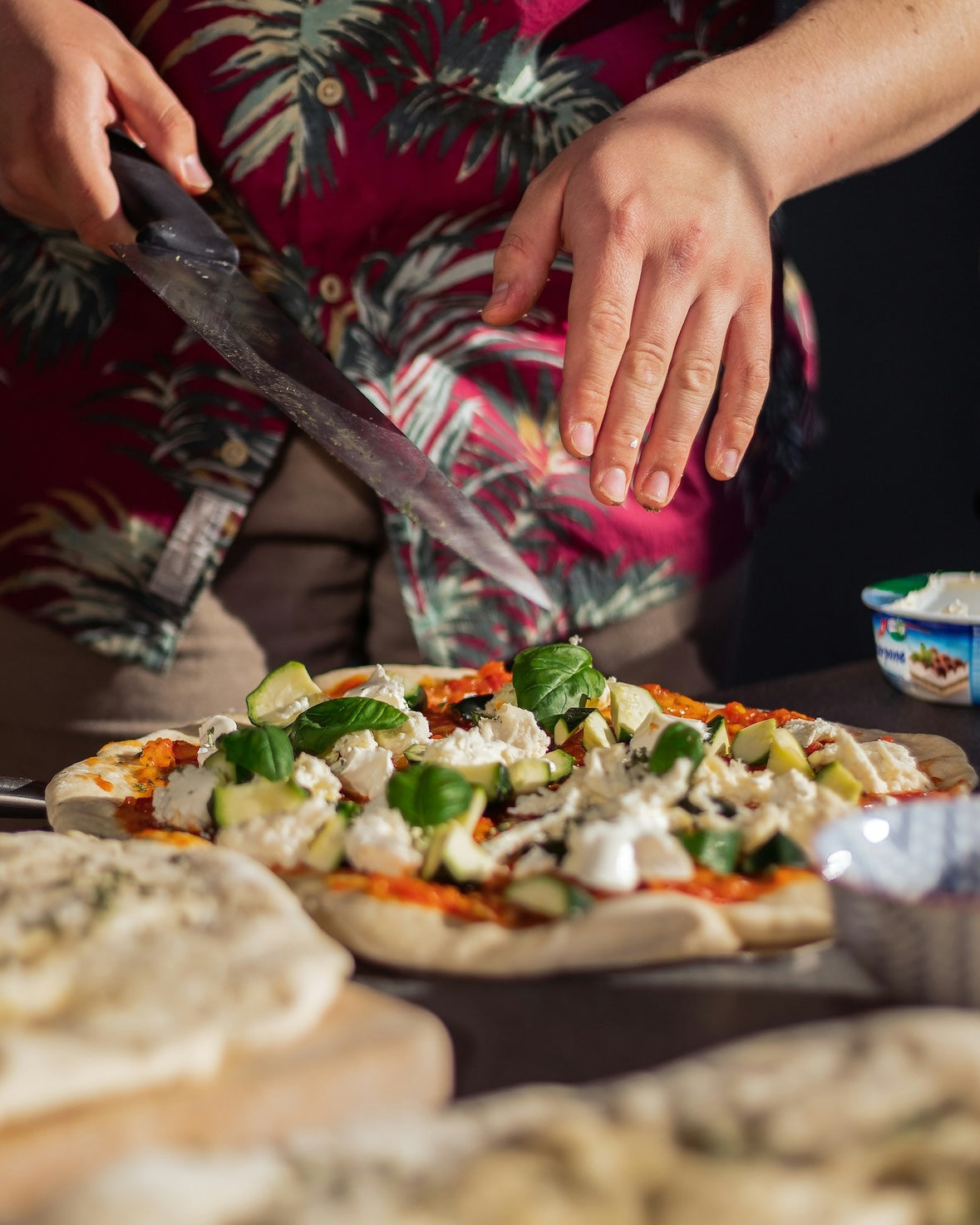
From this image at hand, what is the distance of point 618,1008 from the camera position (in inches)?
39.4

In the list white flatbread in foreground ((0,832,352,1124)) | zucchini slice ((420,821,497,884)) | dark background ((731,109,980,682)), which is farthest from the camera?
dark background ((731,109,980,682))

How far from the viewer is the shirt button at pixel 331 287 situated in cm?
197

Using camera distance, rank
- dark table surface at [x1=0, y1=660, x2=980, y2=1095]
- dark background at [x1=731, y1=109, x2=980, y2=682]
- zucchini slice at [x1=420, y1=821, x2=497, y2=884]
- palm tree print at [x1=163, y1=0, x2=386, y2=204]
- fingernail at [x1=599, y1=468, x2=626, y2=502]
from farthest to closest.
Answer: dark background at [x1=731, y1=109, x2=980, y2=682] < palm tree print at [x1=163, y1=0, x2=386, y2=204] < fingernail at [x1=599, y1=468, x2=626, y2=502] < zucchini slice at [x1=420, y1=821, x2=497, y2=884] < dark table surface at [x1=0, y1=660, x2=980, y2=1095]

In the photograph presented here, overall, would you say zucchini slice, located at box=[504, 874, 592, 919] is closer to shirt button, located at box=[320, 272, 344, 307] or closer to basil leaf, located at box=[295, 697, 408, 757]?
basil leaf, located at box=[295, 697, 408, 757]

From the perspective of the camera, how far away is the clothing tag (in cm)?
203

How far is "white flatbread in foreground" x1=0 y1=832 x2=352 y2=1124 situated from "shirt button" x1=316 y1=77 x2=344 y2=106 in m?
1.27

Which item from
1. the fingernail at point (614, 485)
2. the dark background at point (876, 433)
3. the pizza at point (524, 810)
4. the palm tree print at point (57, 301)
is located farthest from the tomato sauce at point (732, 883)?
the dark background at point (876, 433)

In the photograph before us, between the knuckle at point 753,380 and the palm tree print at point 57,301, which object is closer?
the knuckle at point 753,380

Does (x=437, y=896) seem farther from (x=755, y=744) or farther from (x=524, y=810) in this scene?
(x=755, y=744)

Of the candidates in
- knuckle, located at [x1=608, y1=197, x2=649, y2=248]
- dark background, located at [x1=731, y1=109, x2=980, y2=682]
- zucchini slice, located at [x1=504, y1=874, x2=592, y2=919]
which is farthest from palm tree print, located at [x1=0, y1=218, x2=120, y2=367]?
dark background, located at [x1=731, y1=109, x2=980, y2=682]

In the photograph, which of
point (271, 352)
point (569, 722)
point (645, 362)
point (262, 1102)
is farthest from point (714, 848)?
point (271, 352)

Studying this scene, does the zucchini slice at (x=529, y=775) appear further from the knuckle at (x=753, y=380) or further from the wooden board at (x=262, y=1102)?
the knuckle at (x=753, y=380)

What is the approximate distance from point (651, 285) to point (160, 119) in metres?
0.74

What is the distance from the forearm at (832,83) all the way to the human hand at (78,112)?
2.32 feet
